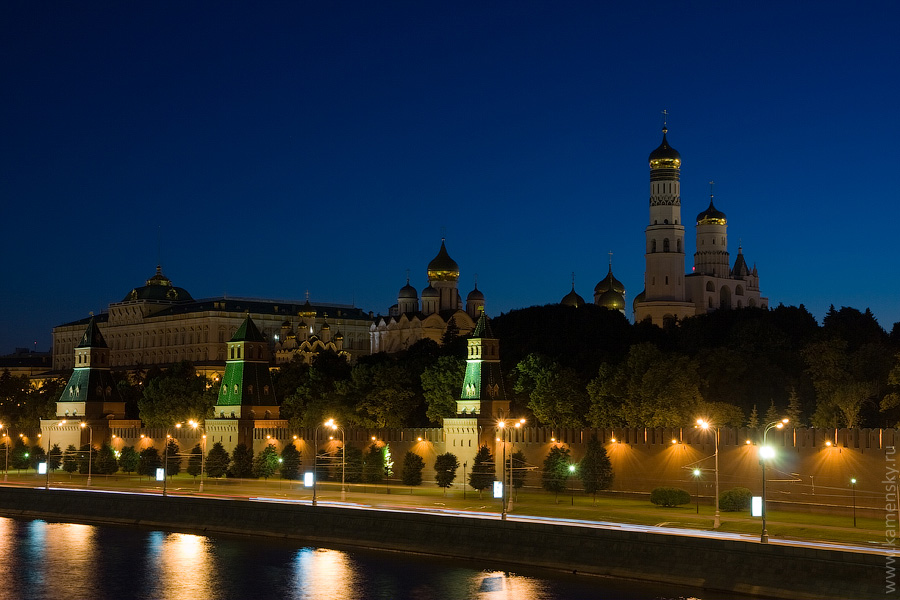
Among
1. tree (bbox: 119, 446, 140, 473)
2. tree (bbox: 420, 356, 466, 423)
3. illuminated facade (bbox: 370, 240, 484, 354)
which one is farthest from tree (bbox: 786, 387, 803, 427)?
illuminated facade (bbox: 370, 240, 484, 354)

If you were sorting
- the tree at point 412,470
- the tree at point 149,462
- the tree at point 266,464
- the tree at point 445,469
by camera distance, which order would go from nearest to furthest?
the tree at point 445,469 < the tree at point 412,470 < the tree at point 266,464 < the tree at point 149,462

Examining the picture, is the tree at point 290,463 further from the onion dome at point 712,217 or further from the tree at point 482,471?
the onion dome at point 712,217

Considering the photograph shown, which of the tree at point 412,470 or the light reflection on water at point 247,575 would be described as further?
the tree at point 412,470

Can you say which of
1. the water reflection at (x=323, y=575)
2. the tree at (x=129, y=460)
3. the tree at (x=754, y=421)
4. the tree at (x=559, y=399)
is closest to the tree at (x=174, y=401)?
the tree at (x=129, y=460)

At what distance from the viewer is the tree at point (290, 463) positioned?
77.1 metres

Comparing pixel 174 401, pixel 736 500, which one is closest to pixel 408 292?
pixel 174 401

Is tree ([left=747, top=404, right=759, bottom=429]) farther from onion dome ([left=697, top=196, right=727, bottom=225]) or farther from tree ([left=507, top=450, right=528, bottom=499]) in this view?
onion dome ([left=697, top=196, right=727, bottom=225])

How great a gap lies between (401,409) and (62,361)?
116282 millimetres

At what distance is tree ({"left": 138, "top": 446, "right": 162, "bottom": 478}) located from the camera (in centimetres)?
8338

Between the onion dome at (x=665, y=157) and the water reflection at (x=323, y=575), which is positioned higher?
the onion dome at (x=665, y=157)

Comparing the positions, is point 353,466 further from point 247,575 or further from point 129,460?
point 247,575

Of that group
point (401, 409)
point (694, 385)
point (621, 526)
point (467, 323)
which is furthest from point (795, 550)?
point (467, 323)

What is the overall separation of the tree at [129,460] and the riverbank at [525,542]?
1833 cm

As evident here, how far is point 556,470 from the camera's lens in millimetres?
64062
